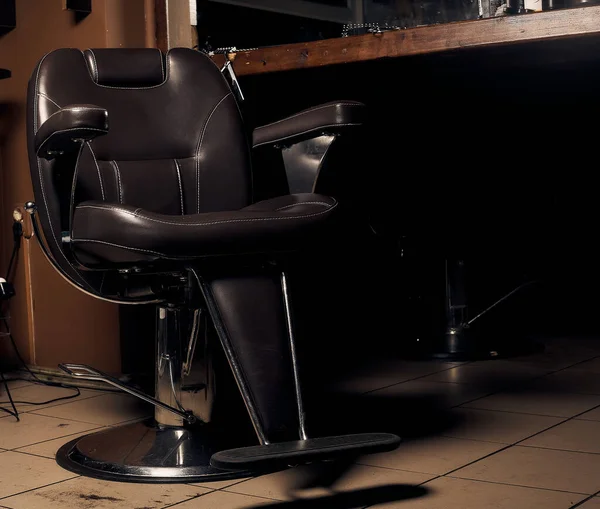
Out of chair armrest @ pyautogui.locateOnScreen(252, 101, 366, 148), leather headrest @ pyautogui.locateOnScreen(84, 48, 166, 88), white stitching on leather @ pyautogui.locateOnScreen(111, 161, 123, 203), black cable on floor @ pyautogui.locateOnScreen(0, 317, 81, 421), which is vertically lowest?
black cable on floor @ pyautogui.locateOnScreen(0, 317, 81, 421)

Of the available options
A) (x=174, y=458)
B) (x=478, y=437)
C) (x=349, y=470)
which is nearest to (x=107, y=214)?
(x=174, y=458)

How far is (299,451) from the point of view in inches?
73.0

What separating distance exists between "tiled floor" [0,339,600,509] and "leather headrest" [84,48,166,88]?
3.18ft

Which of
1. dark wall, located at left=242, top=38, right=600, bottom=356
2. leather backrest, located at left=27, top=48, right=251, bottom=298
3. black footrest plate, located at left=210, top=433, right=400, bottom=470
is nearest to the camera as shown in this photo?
black footrest plate, located at left=210, top=433, right=400, bottom=470

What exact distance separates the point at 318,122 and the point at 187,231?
1.63ft

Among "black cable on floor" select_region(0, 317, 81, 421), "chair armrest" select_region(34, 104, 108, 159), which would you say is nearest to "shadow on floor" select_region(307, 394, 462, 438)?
"black cable on floor" select_region(0, 317, 81, 421)

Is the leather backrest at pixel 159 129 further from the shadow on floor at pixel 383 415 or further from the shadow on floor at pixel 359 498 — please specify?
the shadow on floor at pixel 359 498

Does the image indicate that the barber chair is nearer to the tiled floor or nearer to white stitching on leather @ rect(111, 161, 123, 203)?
white stitching on leather @ rect(111, 161, 123, 203)

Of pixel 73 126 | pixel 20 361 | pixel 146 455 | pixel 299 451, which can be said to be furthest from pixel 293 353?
pixel 20 361

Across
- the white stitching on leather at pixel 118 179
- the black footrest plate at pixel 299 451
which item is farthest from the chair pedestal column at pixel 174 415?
the black footrest plate at pixel 299 451

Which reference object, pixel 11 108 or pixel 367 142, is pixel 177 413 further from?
pixel 367 142

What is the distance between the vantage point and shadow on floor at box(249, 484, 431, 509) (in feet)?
6.39

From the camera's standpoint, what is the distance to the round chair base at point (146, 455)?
2.18 metres

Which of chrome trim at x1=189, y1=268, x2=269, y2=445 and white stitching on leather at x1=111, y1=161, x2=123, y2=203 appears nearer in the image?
chrome trim at x1=189, y1=268, x2=269, y2=445
